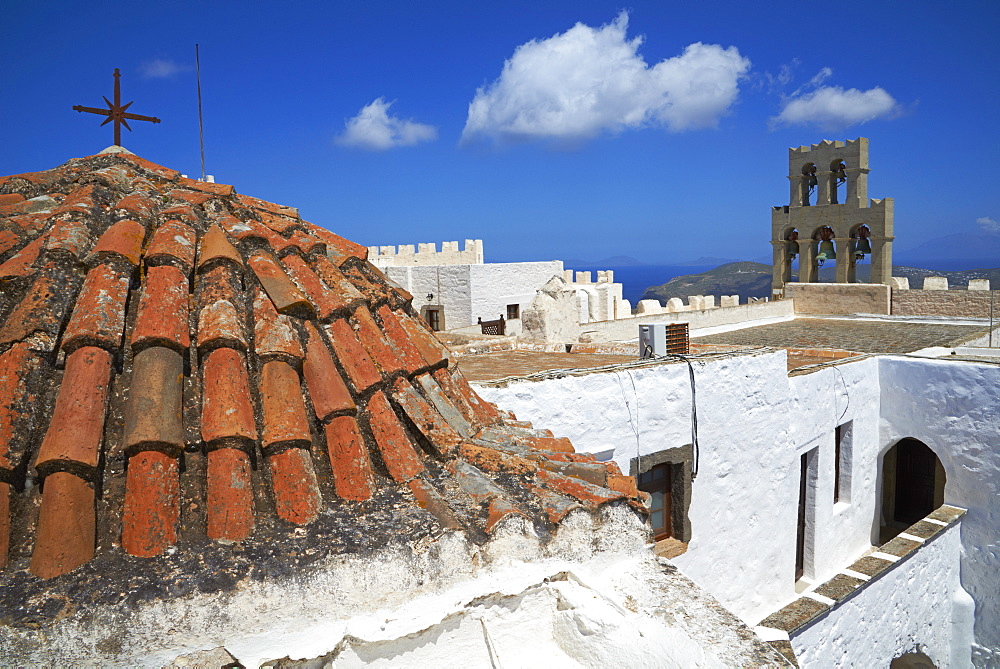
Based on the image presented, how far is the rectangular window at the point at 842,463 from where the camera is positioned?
9930mm

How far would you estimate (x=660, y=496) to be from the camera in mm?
7531

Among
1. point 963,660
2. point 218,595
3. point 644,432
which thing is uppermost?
point 218,595

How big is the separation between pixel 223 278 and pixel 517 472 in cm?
156

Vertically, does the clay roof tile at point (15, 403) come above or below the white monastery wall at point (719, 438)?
above

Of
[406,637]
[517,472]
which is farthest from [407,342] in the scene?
[406,637]

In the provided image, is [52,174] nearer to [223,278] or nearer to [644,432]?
[223,278]

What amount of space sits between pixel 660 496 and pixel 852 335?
366 inches

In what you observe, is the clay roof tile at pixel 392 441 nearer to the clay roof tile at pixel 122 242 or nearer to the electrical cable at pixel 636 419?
the clay roof tile at pixel 122 242

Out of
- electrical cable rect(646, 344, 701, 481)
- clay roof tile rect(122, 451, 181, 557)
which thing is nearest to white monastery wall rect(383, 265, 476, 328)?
electrical cable rect(646, 344, 701, 481)

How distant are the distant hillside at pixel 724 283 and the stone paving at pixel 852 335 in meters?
91.4

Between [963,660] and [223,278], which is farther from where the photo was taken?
[963,660]

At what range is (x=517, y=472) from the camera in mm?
2895

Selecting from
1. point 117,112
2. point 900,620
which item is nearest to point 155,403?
point 117,112

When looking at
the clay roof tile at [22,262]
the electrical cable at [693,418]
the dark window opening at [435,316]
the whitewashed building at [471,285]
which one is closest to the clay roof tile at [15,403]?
the clay roof tile at [22,262]
